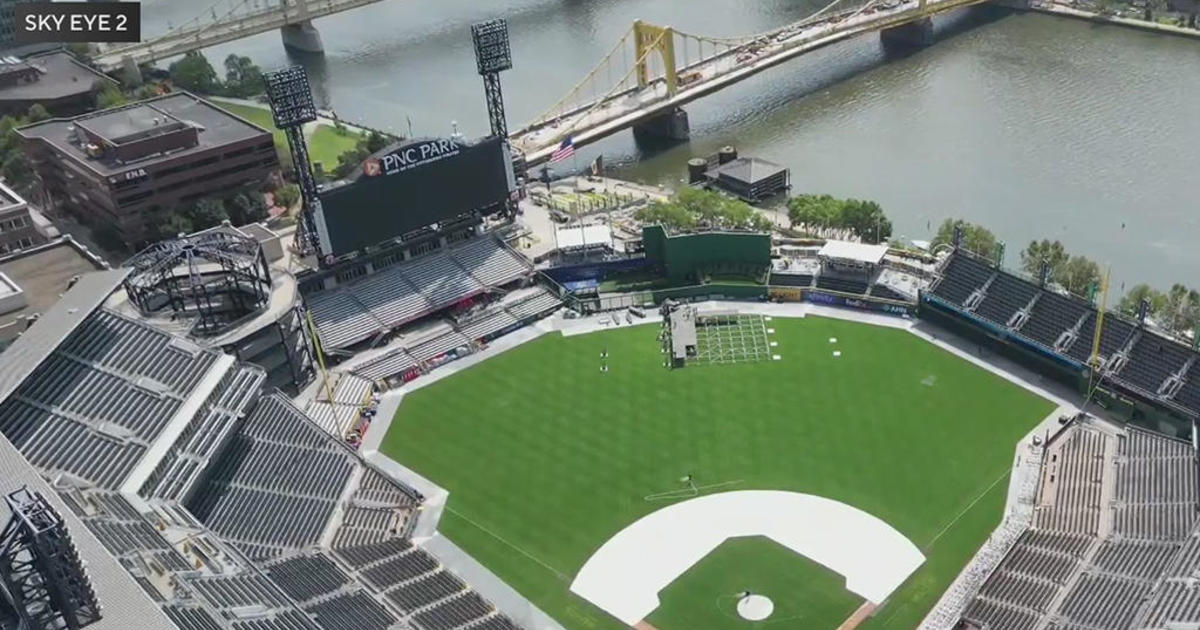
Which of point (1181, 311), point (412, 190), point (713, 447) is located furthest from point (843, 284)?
point (412, 190)

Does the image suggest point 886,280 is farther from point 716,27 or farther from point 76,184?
point 716,27

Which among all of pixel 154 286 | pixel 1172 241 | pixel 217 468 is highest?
pixel 154 286

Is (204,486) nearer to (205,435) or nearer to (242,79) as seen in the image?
(205,435)

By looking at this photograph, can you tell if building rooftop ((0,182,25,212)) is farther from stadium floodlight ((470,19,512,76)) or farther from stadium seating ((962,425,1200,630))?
stadium seating ((962,425,1200,630))

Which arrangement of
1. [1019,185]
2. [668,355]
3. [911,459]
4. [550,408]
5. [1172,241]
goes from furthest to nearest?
[1019,185]
[1172,241]
[668,355]
[550,408]
[911,459]

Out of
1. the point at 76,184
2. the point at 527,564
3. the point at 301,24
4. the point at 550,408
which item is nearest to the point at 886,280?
the point at 550,408

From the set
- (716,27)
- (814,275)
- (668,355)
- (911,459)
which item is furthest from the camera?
(716,27)

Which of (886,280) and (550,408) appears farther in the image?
(886,280)

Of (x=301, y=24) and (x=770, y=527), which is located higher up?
(x=301, y=24)
